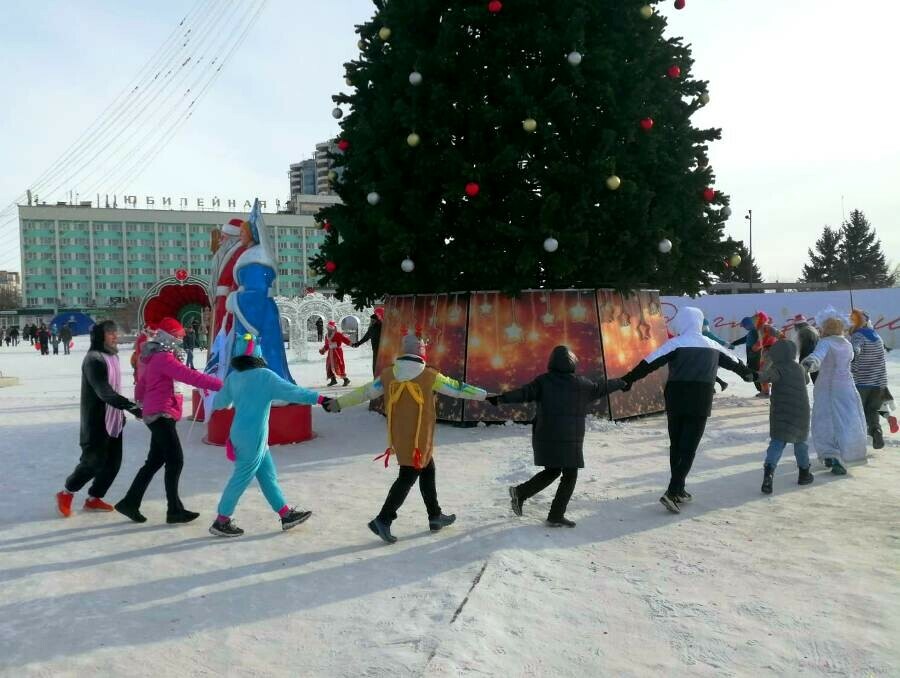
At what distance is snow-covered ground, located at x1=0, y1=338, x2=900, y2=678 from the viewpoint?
3.63 m

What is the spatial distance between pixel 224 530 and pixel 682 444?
155 inches

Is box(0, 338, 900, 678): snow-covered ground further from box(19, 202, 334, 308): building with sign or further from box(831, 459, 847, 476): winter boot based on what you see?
box(19, 202, 334, 308): building with sign

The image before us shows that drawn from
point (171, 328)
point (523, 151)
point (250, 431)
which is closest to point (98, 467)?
point (171, 328)

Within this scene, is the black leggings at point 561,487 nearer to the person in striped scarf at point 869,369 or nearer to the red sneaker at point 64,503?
the red sneaker at point 64,503

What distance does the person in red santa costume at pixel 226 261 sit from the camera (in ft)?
34.0

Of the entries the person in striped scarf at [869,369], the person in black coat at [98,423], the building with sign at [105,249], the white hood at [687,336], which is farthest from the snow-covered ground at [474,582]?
the building with sign at [105,249]

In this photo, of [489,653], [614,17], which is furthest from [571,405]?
[614,17]

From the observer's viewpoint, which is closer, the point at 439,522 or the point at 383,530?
the point at 383,530

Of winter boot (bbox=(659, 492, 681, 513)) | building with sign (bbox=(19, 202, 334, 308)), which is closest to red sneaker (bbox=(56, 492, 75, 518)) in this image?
winter boot (bbox=(659, 492, 681, 513))

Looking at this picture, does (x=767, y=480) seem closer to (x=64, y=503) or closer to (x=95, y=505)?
(x=95, y=505)

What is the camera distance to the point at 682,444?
6363mm

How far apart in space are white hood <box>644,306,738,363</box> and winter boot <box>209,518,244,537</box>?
12.4ft

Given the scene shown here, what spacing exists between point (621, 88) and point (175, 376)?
7701 millimetres

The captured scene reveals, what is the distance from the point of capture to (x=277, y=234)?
359 ft
